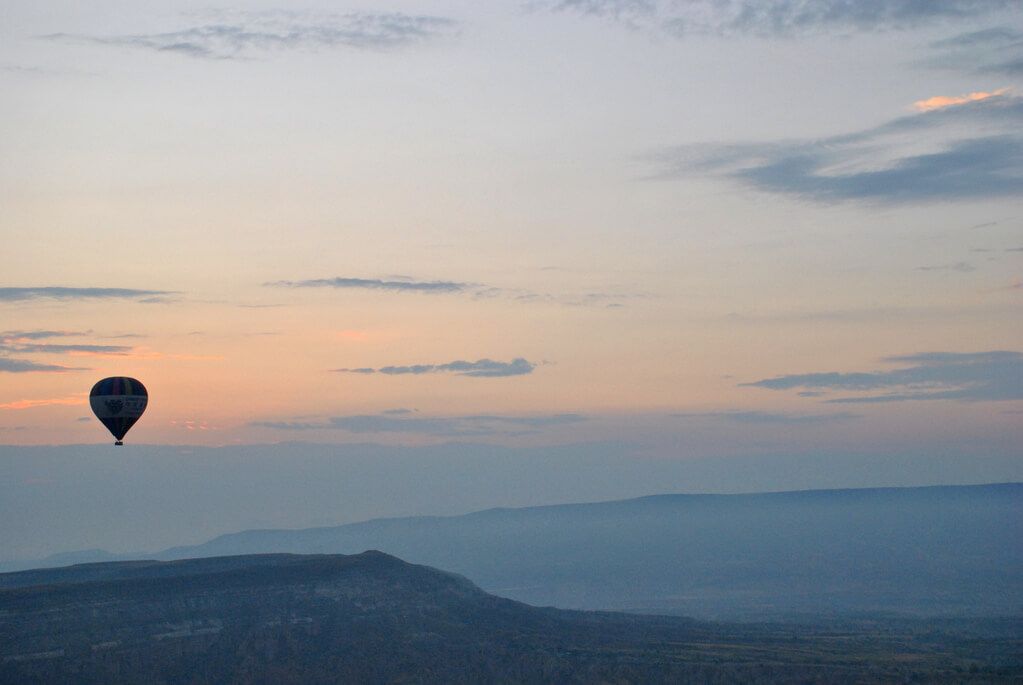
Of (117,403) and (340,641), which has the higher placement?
(117,403)

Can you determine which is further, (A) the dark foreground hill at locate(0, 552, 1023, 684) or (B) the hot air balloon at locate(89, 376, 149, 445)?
(A) the dark foreground hill at locate(0, 552, 1023, 684)

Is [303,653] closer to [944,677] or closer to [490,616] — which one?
[490,616]

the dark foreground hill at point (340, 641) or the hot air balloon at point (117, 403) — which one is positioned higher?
the hot air balloon at point (117, 403)

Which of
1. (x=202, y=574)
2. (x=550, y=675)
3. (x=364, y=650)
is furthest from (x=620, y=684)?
(x=202, y=574)

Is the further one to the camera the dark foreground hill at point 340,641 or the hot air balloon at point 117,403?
the dark foreground hill at point 340,641

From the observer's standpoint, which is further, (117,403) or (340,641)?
(340,641)
